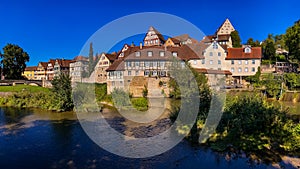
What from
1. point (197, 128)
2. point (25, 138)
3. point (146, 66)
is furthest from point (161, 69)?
point (25, 138)

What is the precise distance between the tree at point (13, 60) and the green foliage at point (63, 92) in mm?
39066

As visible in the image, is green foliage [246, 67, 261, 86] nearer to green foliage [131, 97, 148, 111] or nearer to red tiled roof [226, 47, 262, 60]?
red tiled roof [226, 47, 262, 60]

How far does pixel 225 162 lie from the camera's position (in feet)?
37.7

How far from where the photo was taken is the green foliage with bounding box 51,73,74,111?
27.6 meters

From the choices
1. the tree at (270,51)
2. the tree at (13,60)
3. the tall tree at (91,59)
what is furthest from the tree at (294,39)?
the tree at (13,60)

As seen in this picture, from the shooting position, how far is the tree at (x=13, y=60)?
58375 millimetres

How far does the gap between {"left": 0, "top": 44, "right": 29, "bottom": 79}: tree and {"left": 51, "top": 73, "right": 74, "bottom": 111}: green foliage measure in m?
39.1

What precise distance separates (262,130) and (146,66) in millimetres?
28814

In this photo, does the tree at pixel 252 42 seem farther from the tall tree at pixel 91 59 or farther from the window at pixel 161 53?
the tall tree at pixel 91 59

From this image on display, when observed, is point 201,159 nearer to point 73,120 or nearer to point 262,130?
point 262,130

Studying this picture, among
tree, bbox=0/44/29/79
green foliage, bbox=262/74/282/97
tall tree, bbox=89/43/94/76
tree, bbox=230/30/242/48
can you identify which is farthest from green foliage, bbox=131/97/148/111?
tree, bbox=0/44/29/79

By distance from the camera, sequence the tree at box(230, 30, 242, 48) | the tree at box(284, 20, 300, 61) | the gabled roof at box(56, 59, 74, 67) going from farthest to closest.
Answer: the gabled roof at box(56, 59, 74, 67) < the tree at box(230, 30, 242, 48) < the tree at box(284, 20, 300, 61)

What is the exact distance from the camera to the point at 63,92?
28.2 meters

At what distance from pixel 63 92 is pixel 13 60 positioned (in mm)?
40973
